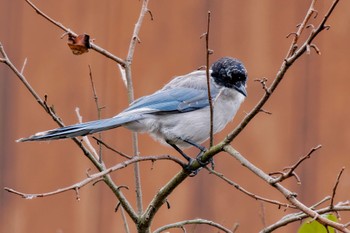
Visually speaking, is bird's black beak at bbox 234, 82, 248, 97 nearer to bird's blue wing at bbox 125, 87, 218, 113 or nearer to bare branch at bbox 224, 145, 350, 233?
bird's blue wing at bbox 125, 87, 218, 113

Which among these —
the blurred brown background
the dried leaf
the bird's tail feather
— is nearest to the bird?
the bird's tail feather

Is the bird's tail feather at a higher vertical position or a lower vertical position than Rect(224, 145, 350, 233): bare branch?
higher

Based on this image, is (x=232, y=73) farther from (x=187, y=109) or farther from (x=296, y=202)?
(x=296, y=202)

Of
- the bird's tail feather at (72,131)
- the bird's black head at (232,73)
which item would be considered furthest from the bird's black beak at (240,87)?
the bird's tail feather at (72,131)

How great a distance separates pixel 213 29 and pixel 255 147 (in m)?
0.60

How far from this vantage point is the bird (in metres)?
3.09

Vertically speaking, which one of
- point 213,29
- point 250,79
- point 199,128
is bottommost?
point 199,128

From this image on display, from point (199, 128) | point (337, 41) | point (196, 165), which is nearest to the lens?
point (196, 165)

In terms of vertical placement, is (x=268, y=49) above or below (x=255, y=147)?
above

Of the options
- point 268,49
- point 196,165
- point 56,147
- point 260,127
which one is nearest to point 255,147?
point 260,127

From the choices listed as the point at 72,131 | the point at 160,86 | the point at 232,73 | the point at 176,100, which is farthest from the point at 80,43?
the point at 160,86

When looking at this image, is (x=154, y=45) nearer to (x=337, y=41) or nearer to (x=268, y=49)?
(x=268, y=49)

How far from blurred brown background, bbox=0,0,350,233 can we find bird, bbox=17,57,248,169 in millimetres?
737

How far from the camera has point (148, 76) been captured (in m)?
4.29
